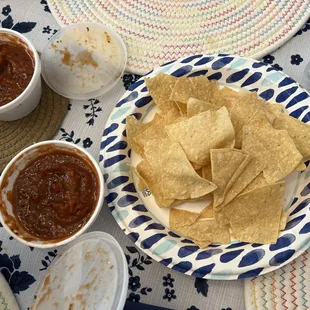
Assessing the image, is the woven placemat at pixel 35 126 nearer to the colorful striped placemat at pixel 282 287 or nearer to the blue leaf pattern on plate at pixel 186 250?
the blue leaf pattern on plate at pixel 186 250

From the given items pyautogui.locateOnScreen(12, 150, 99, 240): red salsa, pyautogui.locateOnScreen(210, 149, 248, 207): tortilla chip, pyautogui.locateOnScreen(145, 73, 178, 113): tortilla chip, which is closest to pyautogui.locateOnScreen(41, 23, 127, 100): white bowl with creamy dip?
pyautogui.locateOnScreen(145, 73, 178, 113): tortilla chip

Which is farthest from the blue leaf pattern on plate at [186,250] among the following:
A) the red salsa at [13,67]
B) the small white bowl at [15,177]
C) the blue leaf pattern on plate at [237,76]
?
the red salsa at [13,67]

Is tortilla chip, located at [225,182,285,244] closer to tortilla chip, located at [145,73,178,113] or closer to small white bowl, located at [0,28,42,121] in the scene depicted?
tortilla chip, located at [145,73,178,113]

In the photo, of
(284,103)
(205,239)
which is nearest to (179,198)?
(205,239)

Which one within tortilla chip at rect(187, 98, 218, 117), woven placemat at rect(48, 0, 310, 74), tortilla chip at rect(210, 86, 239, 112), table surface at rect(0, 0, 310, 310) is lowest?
table surface at rect(0, 0, 310, 310)

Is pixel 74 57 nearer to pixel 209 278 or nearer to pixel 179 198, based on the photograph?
pixel 179 198
